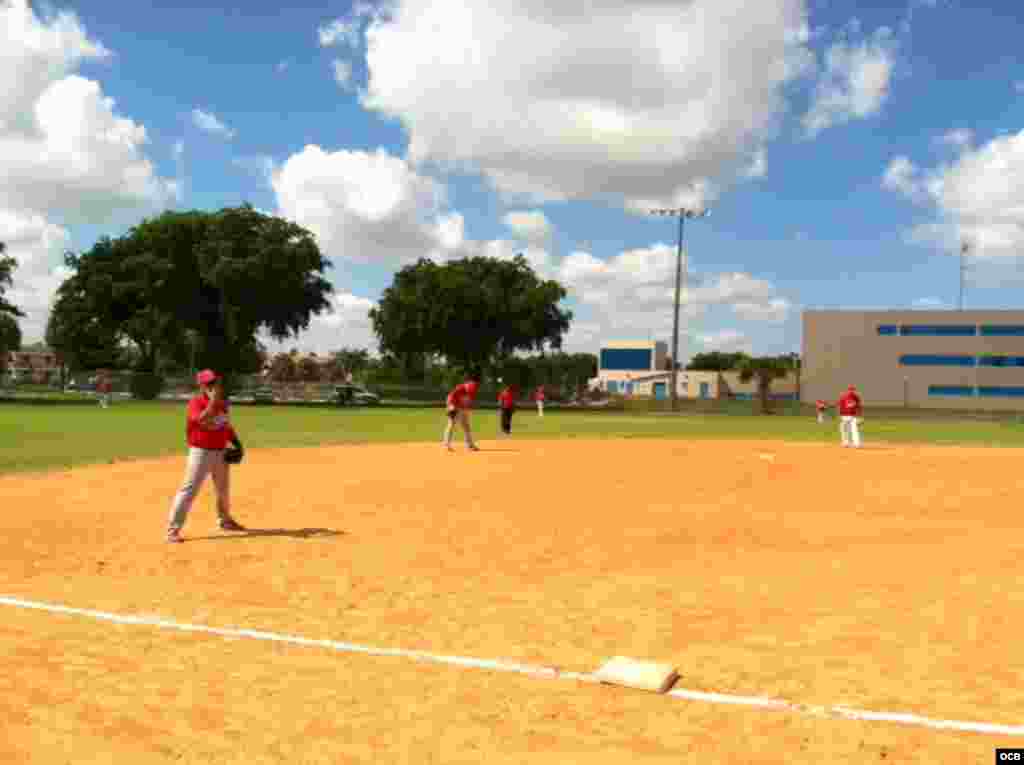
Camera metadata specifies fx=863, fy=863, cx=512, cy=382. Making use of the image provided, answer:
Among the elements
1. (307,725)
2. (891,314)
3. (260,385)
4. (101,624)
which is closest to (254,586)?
(101,624)

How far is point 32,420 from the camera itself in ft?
116

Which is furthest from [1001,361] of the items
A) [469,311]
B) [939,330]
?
[469,311]

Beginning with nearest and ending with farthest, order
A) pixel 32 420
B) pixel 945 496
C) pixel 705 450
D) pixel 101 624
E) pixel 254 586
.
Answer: pixel 101 624 → pixel 254 586 → pixel 945 496 → pixel 705 450 → pixel 32 420

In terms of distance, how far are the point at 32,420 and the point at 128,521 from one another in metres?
27.8

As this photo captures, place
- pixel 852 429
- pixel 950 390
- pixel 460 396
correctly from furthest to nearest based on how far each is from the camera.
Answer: pixel 950 390
pixel 852 429
pixel 460 396

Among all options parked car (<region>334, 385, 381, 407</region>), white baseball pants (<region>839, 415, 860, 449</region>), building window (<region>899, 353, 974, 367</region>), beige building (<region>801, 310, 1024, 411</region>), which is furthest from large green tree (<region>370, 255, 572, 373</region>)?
white baseball pants (<region>839, 415, 860, 449</region>)

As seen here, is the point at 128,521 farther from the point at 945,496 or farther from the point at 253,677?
the point at 945,496

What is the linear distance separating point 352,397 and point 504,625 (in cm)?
6578

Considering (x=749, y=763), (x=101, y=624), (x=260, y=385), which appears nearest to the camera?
(x=749, y=763)

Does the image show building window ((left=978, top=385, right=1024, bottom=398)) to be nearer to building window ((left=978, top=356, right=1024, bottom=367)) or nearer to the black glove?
building window ((left=978, top=356, right=1024, bottom=367))

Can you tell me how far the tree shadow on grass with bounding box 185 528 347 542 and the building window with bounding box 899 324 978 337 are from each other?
78339mm

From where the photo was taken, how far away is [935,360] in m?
78.1

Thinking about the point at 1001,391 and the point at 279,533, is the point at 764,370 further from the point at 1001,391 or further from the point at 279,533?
the point at 279,533

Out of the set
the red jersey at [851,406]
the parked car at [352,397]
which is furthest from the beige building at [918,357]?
the red jersey at [851,406]
